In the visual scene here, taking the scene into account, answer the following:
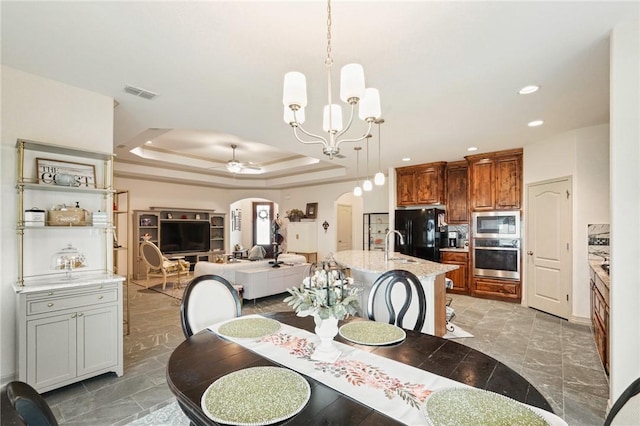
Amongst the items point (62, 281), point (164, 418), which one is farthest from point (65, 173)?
point (164, 418)

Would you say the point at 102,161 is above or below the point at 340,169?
below

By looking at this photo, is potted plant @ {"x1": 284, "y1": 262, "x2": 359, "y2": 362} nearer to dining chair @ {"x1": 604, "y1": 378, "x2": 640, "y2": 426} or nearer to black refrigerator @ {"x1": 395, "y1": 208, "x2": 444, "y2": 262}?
dining chair @ {"x1": 604, "y1": 378, "x2": 640, "y2": 426}

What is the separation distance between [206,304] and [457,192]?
17.3ft

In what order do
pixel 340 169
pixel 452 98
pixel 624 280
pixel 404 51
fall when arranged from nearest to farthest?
pixel 624 280 < pixel 404 51 < pixel 452 98 < pixel 340 169

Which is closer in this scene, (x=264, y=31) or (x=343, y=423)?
(x=343, y=423)

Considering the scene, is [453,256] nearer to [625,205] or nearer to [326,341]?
[625,205]

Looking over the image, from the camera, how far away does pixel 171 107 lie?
322 centimetres

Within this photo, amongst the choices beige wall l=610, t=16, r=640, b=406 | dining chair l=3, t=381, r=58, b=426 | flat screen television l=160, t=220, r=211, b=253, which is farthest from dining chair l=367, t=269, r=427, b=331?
flat screen television l=160, t=220, r=211, b=253

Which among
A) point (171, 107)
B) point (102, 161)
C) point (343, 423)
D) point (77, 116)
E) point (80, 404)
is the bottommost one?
point (80, 404)

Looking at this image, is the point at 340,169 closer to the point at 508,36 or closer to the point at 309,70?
the point at 309,70

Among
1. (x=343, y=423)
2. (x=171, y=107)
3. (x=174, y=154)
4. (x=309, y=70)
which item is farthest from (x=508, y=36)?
(x=174, y=154)

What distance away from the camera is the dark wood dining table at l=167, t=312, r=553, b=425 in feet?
3.42

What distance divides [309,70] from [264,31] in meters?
0.56

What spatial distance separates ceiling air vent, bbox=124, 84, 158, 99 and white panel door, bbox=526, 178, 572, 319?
18.1 ft
